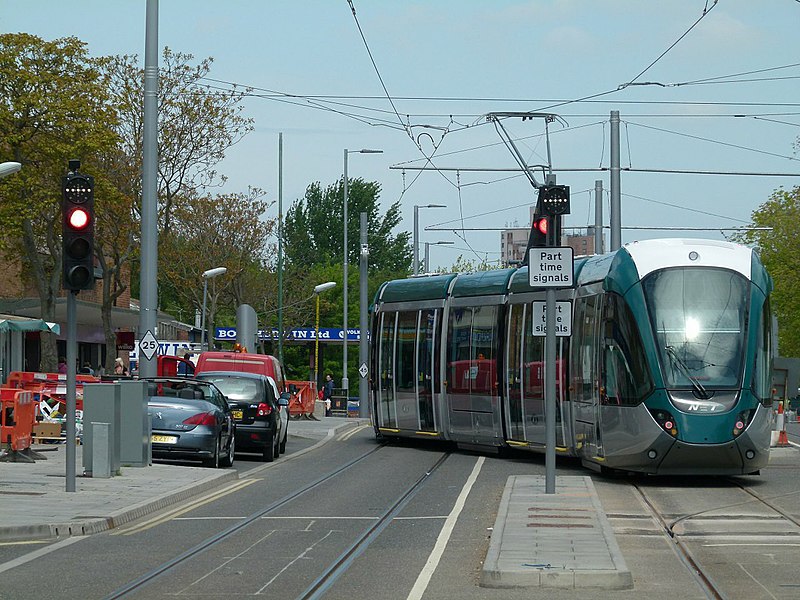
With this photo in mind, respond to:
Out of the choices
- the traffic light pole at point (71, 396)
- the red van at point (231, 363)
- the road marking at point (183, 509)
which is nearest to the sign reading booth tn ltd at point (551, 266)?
the road marking at point (183, 509)

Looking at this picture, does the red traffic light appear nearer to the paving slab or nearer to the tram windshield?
the paving slab

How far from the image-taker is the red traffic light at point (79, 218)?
17.4 meters

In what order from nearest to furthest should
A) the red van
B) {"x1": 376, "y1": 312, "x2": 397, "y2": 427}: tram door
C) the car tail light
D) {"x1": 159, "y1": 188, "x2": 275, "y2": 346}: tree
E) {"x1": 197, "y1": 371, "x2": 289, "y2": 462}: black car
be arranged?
the car tail light, {"x1": 197, "y1": 371, "x2": 289, "y2": 462}: black car, {"x1": 376, "y1": 312, "x2": 397, "y2": 427}: tram door, the red van, {"x1": 159, "y1": 188, "x2": 275, "y2": 346}: tree

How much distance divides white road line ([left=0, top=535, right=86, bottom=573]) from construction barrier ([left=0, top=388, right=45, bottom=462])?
9.29 meters

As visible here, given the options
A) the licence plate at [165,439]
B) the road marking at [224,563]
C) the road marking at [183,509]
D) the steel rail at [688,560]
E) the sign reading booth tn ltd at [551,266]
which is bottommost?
the road marking at [183,509]

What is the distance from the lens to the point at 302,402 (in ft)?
164

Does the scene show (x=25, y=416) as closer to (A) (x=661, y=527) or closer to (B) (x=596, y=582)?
(A) (x=661, y=527)

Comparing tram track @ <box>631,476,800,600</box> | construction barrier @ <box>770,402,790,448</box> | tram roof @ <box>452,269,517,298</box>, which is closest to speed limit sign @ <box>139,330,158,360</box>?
tram roof @ <box>452,269,517,298</box>

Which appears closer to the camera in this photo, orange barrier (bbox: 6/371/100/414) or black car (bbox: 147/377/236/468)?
black car (bbox: 147/377/236/468)

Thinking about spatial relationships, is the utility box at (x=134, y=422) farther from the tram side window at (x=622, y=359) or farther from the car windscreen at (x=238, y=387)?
the tram side window at (x=622, y=359)

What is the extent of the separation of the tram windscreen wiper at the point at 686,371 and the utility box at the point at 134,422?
759 cm

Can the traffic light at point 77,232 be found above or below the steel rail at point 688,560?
above

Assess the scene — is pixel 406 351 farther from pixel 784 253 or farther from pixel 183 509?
pixel 784 253

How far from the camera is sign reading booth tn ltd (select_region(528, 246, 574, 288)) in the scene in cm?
1684
